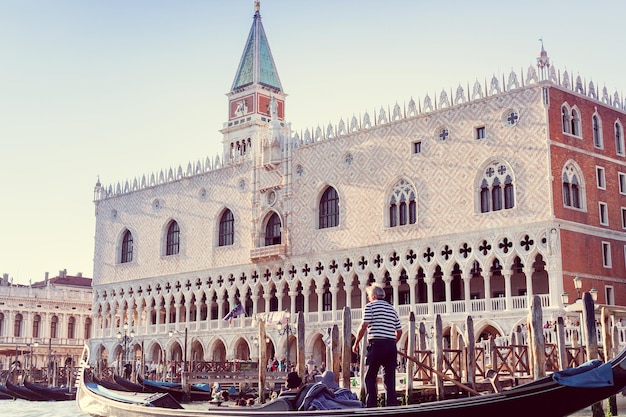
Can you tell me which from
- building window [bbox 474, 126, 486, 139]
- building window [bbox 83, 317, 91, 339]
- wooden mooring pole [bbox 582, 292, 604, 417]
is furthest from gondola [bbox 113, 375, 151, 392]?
building window [bbox 83, 317, 91, 339]

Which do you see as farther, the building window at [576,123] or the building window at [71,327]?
the building window at [71,327]

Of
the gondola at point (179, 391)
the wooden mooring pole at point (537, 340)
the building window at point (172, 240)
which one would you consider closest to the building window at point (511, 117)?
the gondola at point (179, 391)

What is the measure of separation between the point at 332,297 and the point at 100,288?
1218cm

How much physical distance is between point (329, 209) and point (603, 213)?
776 cm

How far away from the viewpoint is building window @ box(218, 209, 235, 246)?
28.2 metres

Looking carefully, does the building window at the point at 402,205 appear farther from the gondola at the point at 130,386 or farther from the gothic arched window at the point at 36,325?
the gothic arched window at the point at 36,325

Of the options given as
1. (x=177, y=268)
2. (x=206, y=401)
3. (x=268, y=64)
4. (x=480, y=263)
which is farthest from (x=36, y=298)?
(x=480, y=263)

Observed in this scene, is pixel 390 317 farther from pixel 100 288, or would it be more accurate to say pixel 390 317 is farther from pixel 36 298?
pixel 36 298

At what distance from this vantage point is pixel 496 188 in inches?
831

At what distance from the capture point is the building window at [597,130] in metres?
21.8

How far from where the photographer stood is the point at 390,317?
7.17 meters

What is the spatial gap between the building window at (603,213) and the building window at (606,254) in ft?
1.75

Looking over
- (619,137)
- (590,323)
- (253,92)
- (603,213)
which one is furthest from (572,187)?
(253,92)

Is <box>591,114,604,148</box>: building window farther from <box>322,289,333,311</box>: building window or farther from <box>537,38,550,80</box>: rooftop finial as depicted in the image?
<box>322,289,333,311</box>: building window
